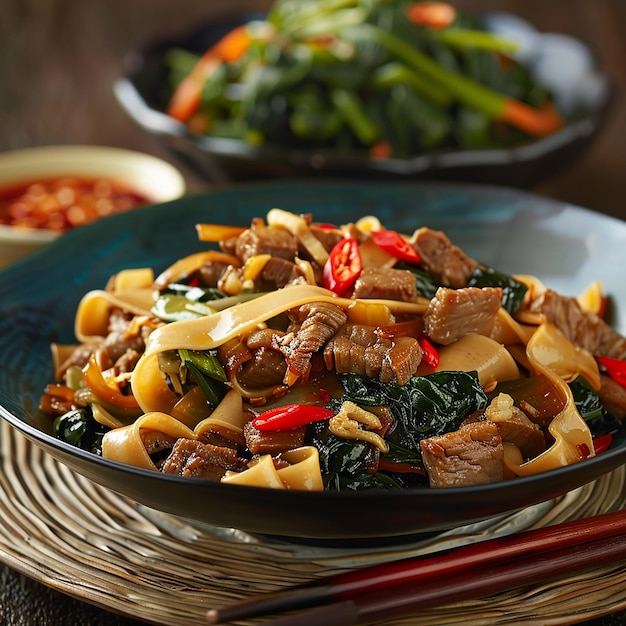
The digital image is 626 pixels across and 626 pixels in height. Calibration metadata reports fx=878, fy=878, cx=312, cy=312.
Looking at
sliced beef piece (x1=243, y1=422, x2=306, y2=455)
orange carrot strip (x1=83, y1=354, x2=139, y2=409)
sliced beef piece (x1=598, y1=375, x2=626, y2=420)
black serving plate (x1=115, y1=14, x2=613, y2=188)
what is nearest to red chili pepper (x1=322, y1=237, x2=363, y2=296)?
sliced beef piece (x1=243, y1=422, x2=306, y2=455)

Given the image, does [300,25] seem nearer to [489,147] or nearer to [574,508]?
[489,147]

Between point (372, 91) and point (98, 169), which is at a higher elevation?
point (372, 91)

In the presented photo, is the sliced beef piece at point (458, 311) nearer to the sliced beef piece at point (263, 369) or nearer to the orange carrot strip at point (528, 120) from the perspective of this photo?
the sliced beef piece at point (263, 369)

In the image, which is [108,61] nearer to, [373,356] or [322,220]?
[322,220]

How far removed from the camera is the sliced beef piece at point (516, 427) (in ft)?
11.2

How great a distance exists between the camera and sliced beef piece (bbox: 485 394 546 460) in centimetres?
341

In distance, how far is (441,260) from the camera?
13.3 ft

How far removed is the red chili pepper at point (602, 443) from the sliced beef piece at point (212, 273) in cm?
182

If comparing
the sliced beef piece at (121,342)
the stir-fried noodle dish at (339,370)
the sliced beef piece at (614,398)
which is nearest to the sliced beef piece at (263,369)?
the stir-fried noodle dish at (339,370)

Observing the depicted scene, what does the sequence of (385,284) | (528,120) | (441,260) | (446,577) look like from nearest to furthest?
(446,577) < (385,284) < (441,260) < (528,120)

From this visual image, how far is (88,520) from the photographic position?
11.6ft

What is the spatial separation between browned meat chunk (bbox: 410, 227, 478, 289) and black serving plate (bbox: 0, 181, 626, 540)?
0.90m

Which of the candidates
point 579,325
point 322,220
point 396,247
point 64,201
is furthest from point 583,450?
point 64,201

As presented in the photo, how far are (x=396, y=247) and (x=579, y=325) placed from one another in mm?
935
